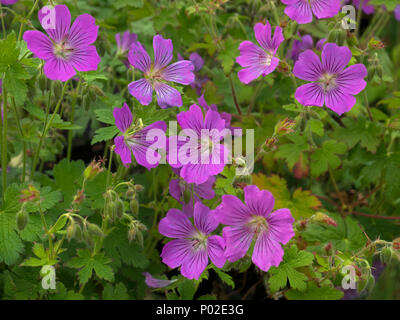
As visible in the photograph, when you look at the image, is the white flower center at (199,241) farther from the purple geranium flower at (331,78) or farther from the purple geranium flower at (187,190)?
the purple geranium flower at (331,78)

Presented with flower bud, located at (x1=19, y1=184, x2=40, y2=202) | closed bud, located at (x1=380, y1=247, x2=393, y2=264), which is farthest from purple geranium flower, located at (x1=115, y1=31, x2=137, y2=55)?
closed bud, located at (x1=380, y1=247, x2=393, y2=264)

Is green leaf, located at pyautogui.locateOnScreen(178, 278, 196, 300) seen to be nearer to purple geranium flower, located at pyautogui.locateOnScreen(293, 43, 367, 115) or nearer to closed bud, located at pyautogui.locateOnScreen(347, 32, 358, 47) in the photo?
purple geranium flower, located at pyautogui.locateOnScreen(293, 43, 367, 115)

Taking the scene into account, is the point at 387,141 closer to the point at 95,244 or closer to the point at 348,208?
the point at 348,208

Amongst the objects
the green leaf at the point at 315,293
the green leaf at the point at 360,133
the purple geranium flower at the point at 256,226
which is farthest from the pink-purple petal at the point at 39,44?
the green leaf at the point at 360,133

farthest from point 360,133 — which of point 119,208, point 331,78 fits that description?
point 119,208

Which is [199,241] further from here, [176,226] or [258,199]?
[258,199]

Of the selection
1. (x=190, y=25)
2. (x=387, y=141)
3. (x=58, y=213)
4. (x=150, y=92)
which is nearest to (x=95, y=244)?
(x=58, y=213)
